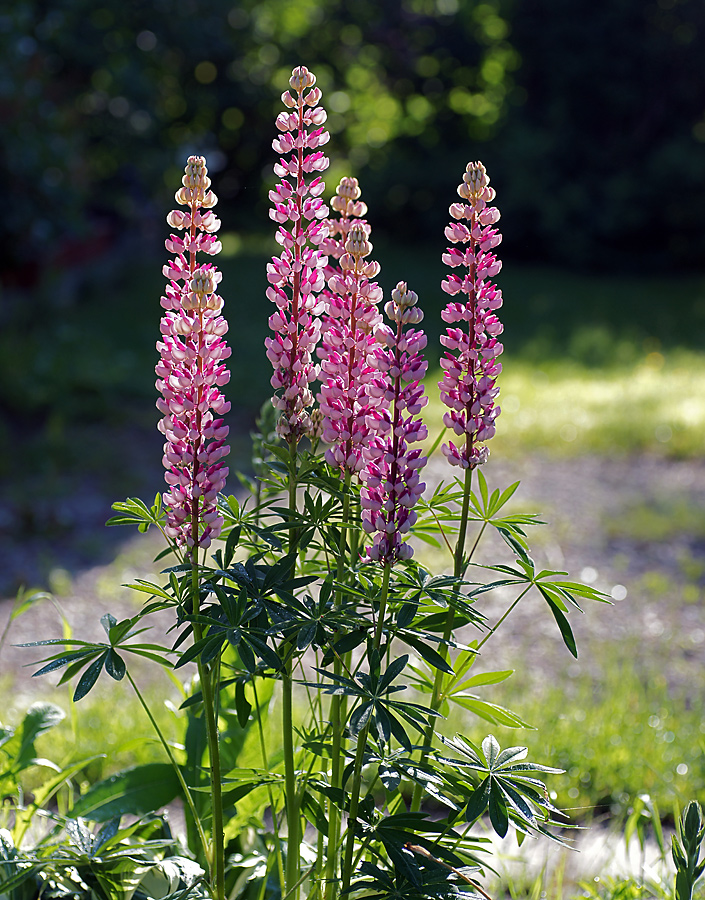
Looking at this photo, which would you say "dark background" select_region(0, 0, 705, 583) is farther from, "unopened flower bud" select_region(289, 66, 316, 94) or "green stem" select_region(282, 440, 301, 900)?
"unopened flower bud" select_region(289, 66, 316, 94)

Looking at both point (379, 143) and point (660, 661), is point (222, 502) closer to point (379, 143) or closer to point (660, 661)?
point (660, 661)

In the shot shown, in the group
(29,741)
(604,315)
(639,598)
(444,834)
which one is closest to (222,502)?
(444,834)

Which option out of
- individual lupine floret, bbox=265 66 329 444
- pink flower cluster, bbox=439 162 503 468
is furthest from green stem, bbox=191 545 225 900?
pink flower cluster, bbox=439 162 503 468

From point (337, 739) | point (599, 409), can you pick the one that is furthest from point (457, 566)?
point (599, 409)

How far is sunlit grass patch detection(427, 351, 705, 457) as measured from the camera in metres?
5.84

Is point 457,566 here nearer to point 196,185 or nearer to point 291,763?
point 291,763

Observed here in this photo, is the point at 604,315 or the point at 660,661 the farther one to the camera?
the point at 604,315

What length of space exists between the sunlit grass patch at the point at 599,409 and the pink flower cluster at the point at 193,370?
4.53m

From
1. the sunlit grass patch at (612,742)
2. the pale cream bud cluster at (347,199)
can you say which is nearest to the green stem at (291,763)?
the pale cream bud cluster at (347,199)

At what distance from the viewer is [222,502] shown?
149cm

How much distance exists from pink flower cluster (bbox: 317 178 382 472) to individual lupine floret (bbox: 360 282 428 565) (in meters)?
0.03

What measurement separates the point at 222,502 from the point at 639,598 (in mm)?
2953

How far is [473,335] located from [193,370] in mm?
391

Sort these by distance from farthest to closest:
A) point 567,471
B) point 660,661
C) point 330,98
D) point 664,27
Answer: point 330,98
point 664,27
point 567,471
point 660,661
